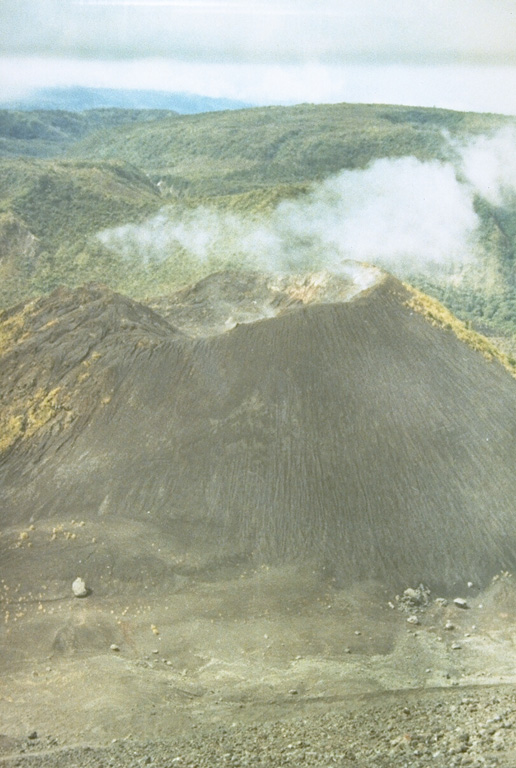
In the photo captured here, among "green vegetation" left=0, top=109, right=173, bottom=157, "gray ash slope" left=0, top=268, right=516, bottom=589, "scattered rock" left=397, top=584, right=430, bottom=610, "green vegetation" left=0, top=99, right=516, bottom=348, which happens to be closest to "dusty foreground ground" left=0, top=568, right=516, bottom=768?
"scattered rock" left=397, top=584, right=430, bottom=610

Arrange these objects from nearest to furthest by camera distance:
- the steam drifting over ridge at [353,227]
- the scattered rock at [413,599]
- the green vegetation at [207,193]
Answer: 1. the scattered rock at [413,599]
2. the steam drifting over ridge at [353,227]
3. the green vegetation at [207,193]

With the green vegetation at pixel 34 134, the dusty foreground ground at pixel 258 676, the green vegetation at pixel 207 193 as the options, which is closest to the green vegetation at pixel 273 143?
the green vegetation at pixel 207 193

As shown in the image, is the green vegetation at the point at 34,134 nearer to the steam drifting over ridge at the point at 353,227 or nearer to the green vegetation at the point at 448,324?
the steam drifting over ridge at the point at 353,227

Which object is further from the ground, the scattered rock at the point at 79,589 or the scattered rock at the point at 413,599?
the scattered rock at the point at 413,599

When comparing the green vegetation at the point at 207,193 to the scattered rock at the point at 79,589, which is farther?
the green vegetation at the point at 207,193

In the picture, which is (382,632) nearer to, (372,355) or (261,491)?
(261,491)

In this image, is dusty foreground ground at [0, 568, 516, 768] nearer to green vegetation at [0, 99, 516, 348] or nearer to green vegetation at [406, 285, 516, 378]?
green vegetation at [406, 285, 516, 378]

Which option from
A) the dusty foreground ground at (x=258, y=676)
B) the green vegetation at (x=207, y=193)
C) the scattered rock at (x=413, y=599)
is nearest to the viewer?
the dusty foreground ground at (x=258, y=676)

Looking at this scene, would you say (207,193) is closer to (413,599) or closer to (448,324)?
(448,324)

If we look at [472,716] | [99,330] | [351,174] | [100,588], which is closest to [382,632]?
[472,716]
